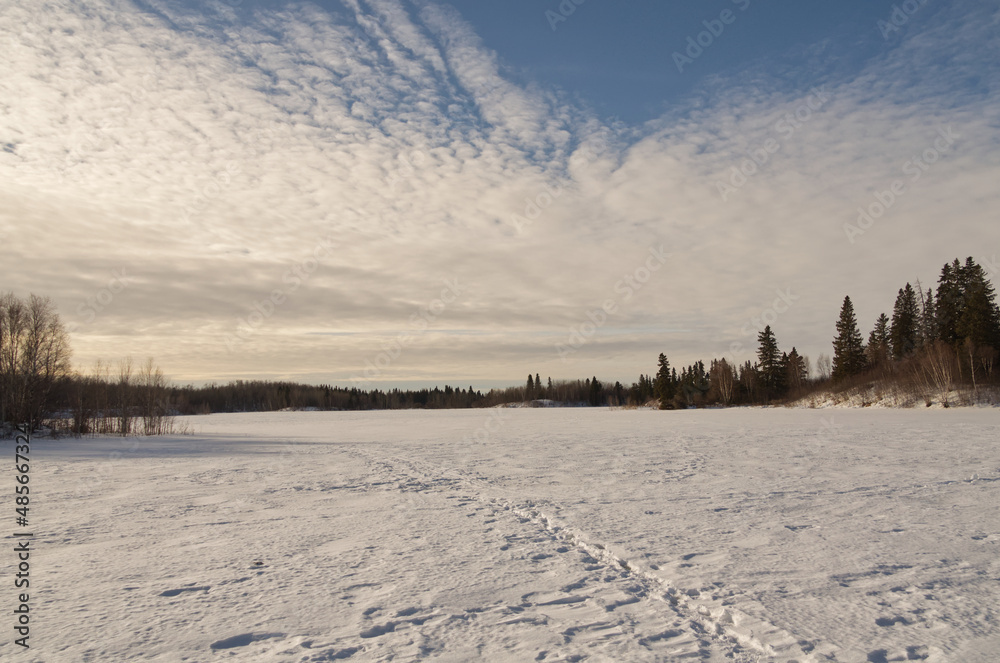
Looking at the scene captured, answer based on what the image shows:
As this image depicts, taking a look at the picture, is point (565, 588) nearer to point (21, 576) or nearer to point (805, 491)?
point (21, 576)

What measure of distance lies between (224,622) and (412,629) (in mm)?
1459

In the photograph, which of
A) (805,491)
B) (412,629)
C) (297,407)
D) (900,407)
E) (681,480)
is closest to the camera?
(412,629)

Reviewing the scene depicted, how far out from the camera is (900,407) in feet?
145

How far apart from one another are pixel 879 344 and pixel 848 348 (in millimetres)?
6835

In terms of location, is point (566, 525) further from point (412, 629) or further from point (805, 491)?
point (805, 491)

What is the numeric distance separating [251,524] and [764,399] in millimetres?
73109

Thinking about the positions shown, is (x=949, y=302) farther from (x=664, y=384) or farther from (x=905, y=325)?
(x=664, y=384)

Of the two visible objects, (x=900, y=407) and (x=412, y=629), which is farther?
(x=900, y=407)

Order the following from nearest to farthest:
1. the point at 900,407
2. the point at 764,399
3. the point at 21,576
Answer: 1. the point at 21,576
2. the point at 900,407
3. the point at 764,399

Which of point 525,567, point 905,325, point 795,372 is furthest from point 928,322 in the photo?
point 525,567

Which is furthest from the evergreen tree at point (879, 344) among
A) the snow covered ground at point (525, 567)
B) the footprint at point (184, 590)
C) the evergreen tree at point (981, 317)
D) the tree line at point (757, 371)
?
the footprint at point (184, 590)

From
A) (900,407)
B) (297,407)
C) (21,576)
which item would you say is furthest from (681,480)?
(297,407)

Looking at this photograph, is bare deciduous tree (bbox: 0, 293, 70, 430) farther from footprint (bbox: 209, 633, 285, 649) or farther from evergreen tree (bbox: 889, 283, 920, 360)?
evergreen tree (bbox: 889, 283, 920, 360)

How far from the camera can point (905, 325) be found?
54.2m
